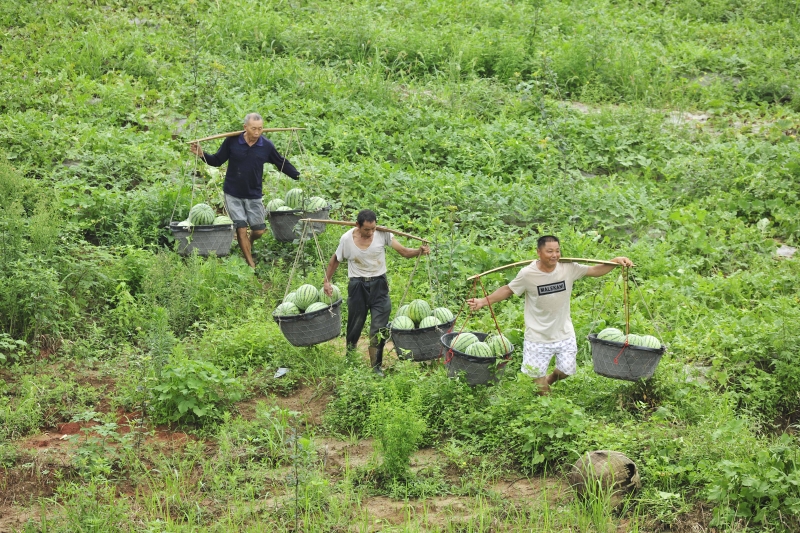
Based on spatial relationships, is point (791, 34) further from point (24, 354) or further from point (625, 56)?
point (24, 354)

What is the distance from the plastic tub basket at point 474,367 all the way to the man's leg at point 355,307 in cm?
98

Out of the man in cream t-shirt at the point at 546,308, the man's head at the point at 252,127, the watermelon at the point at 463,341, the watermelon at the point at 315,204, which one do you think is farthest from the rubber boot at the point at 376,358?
the man's head at the point at 252,127

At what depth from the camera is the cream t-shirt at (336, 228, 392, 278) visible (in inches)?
303

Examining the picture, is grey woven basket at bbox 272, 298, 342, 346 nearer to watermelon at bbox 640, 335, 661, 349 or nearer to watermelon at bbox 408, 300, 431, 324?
watermelon at bbox 408, 300, 431, 324

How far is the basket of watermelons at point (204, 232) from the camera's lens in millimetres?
8758

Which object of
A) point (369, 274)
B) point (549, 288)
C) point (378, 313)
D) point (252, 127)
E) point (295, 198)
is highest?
point (252, 127)

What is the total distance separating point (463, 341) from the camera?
7.18m

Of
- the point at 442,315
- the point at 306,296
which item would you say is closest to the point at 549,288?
the point at 442,315

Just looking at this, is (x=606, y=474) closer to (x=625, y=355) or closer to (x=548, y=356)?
(x=625, y=355)

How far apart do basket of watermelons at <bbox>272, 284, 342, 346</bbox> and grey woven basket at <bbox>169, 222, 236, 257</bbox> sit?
1.50 metres

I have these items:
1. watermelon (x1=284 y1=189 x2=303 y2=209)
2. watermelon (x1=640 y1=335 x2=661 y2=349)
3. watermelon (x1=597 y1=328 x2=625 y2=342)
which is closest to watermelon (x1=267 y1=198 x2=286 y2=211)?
watermelon (x1=284 y1=189 x2=303 y2=209)

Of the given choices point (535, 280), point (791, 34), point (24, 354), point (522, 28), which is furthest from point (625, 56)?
point (24, 354)

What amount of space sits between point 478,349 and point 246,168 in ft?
12.5

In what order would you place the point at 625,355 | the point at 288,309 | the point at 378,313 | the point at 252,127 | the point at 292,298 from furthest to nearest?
the point at 252,127 → the point at 378,313 → the point at 292,298 → the point at 288,309 → the point at 625,355
